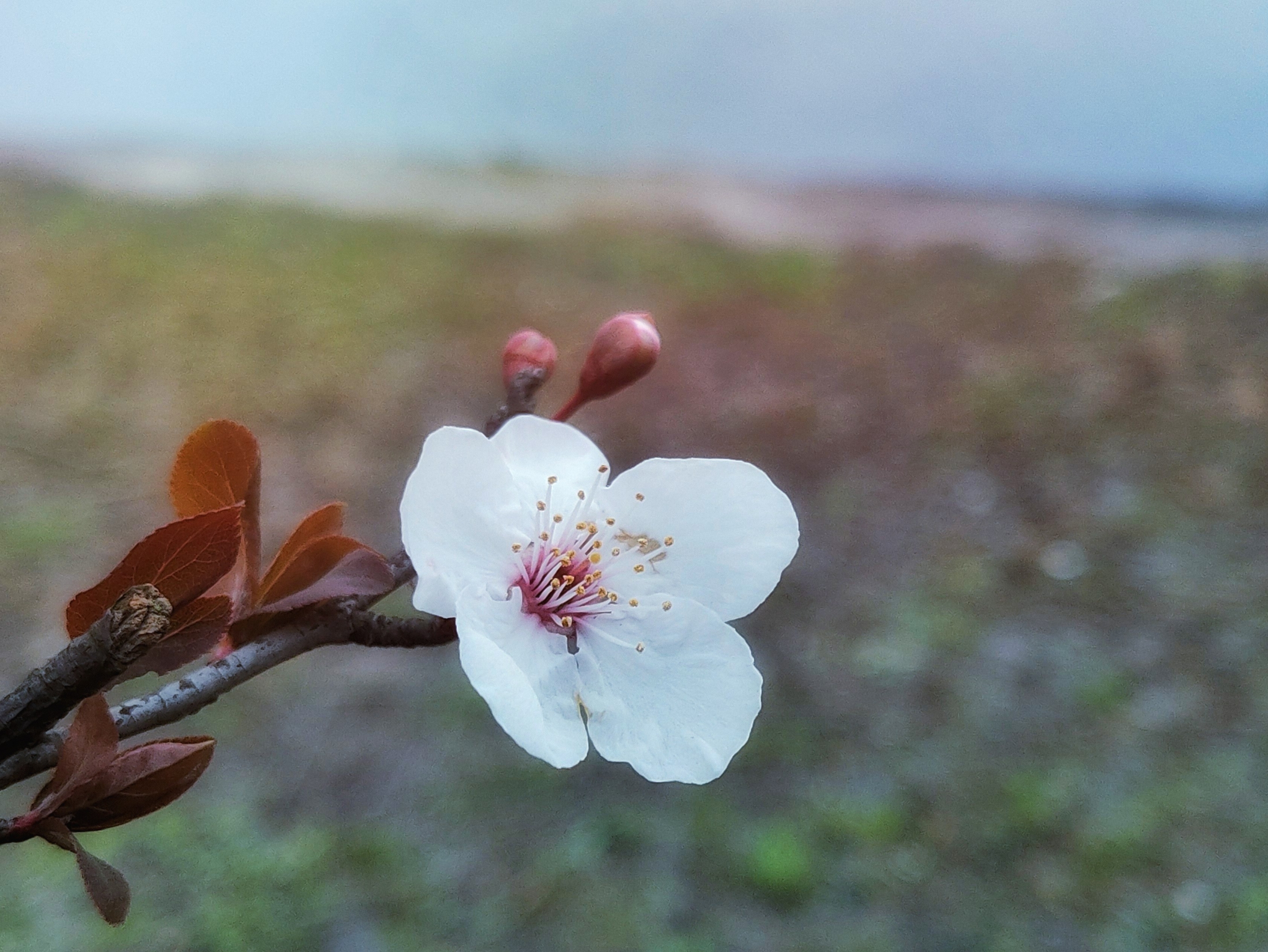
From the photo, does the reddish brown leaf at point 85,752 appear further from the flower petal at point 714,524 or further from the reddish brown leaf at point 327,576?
the flower petal at point 714,524

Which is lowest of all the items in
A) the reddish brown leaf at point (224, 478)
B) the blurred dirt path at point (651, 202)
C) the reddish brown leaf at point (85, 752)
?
the blurred dirt path at point (651, 202)

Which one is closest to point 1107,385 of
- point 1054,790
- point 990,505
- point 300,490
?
point 990,505

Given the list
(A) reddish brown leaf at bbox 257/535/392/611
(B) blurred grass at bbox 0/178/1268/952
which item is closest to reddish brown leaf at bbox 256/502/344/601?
(A) reddish brown leaf at bbox 257/535/392/611

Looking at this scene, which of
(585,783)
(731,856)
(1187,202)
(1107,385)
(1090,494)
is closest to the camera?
(731,856)

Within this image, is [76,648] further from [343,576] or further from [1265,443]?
[1265,443]

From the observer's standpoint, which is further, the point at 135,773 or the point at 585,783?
the point at 585,783

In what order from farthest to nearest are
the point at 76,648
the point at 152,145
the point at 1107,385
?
the point at 152,145 → the point at 1107,385 → the point at 76,648

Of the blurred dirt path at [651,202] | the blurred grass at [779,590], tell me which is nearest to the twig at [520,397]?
the blurred grass at [779,590]
